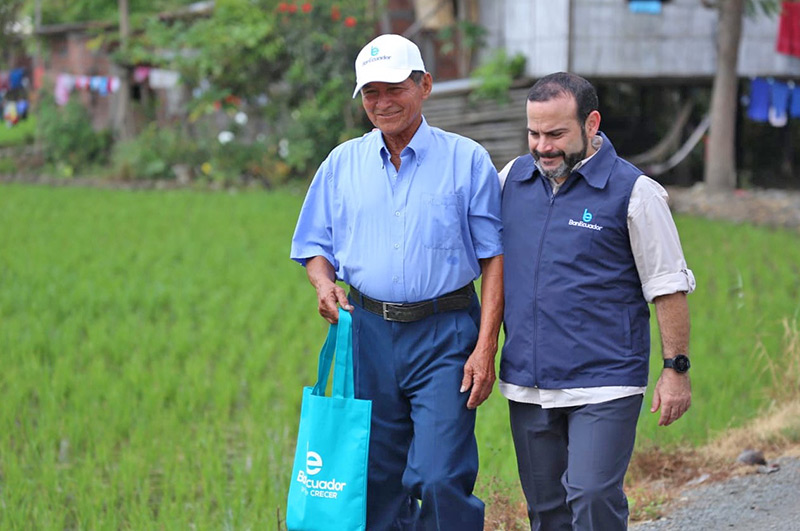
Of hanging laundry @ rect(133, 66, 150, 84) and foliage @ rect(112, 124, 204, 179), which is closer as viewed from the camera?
foliage @ rect(112, 124, 204, 179)

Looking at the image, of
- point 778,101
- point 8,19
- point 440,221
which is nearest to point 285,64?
point 778,101

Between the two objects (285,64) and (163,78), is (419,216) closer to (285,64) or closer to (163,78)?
(285,64)

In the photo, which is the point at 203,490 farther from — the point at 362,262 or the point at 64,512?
the point at 362,262

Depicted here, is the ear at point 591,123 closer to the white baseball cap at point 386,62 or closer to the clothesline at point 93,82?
the white baseball cap at point 386,62

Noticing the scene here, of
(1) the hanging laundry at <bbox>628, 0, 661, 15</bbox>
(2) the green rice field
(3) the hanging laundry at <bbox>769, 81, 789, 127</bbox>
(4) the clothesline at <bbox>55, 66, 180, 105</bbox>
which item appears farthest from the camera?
(4) the clothesline at <bbox>55, 66, 180, 105</bbox>

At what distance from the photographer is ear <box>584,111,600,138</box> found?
9.23 ft

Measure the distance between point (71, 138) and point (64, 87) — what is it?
3092 mm

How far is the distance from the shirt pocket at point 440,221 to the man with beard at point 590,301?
219 millimetres

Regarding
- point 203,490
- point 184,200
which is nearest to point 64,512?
point 203,490

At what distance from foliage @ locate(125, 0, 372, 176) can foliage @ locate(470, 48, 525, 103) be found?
2.94 m

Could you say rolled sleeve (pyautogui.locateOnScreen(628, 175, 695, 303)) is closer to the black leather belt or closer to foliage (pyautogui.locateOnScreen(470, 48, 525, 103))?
the black leather belt

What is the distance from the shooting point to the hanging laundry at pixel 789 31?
46.5 ft

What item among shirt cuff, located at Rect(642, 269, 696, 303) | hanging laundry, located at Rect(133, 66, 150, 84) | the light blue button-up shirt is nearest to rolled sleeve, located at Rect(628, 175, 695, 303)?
shirt cuff, located at Rect(642, 269, 696, 303)

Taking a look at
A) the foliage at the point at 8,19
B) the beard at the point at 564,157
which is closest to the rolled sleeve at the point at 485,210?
the beard at the point at 564,157
